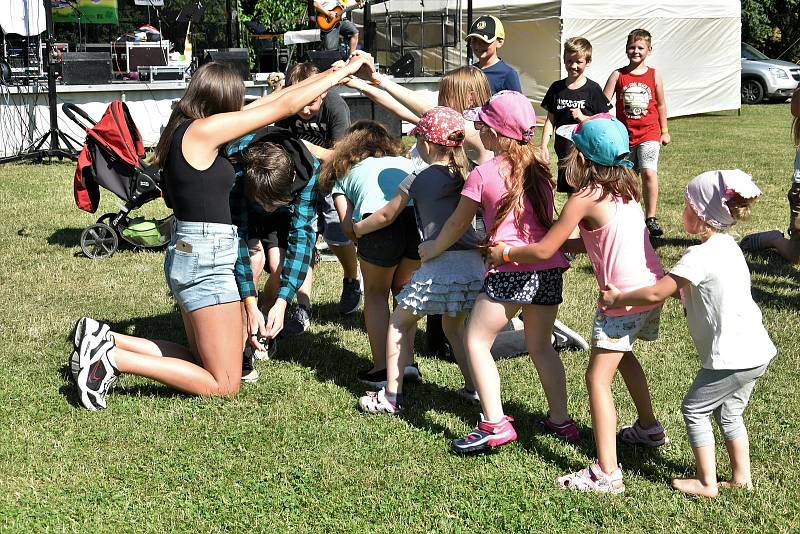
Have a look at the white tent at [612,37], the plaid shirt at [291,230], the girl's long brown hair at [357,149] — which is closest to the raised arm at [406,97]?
the girl's long brown hair at [357,149]

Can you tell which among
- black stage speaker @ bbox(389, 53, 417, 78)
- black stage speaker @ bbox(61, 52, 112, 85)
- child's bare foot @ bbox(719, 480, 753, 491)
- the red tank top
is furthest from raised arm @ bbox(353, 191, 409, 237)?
black stage speaker @ bbox(389, 53, 417, 78)

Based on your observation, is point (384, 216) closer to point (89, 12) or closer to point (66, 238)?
point (66, 238)

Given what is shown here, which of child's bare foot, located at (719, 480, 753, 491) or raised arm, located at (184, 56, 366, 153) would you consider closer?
child's bare foot, located at (719, 480, 753, 491)

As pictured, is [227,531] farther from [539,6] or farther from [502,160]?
[539,6]

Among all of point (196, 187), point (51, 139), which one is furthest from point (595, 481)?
point (51, 139)

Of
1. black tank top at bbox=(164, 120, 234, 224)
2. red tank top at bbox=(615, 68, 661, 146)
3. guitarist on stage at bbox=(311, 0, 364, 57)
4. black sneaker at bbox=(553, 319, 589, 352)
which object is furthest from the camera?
guitarist on stage at bbox=(311, 0, 364, 57)

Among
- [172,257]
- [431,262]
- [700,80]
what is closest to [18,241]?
[172,257]

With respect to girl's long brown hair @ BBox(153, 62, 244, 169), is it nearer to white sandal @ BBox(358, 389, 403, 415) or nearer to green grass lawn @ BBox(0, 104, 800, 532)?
green grass lawn @ BBox(0, 104, 800, 532)

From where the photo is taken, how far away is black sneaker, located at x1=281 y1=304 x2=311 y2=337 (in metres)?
5.62

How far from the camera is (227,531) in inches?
140

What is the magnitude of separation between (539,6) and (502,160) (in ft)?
51.1

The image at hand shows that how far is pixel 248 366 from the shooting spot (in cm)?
515

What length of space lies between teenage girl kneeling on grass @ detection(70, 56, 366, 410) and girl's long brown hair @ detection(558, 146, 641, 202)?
1.38 m

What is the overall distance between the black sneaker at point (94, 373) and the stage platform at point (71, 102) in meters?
9.86
